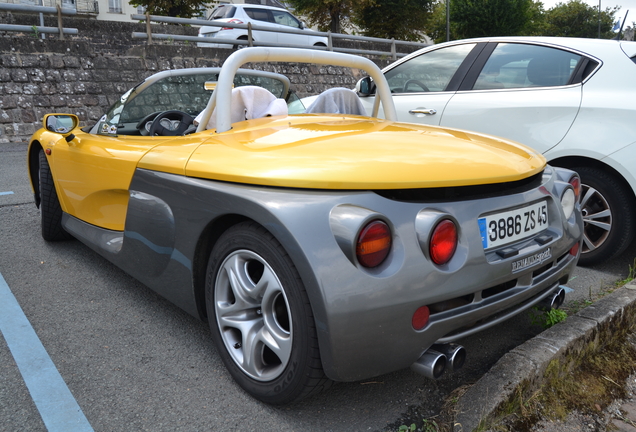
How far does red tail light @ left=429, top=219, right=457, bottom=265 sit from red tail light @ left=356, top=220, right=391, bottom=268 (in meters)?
0.16

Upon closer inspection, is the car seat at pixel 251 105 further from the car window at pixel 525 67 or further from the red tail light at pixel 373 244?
the car window at pixel 525 67

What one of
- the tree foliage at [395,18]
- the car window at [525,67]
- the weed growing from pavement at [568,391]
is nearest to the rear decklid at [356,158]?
the weed growing from pavement at [568,391]

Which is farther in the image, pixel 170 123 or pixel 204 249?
pixel 170 123

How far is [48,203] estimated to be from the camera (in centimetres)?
365

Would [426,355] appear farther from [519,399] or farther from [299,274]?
[299,274]

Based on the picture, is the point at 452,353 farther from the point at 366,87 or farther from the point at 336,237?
the point at 366,87

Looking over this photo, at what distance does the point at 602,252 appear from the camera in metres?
3.48

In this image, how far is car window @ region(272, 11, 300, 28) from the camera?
→ 1898 centimetres

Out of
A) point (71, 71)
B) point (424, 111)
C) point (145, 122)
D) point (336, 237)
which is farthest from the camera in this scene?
point (71, 71)

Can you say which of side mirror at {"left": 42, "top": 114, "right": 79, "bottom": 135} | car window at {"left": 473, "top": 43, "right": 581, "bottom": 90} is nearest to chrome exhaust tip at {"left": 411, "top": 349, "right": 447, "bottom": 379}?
side mirror at {"left": 42, "top": 114, "right": 79, "bottom": 135}

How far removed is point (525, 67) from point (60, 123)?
3.31 meters

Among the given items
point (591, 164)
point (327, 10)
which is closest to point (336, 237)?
point (591, 164)

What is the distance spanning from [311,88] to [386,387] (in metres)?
15.3

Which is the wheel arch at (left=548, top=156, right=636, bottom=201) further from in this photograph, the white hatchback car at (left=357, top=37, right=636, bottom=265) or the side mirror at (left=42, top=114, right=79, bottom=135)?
the side mirror at (left=42, top=114, right=79, bottom=135)
